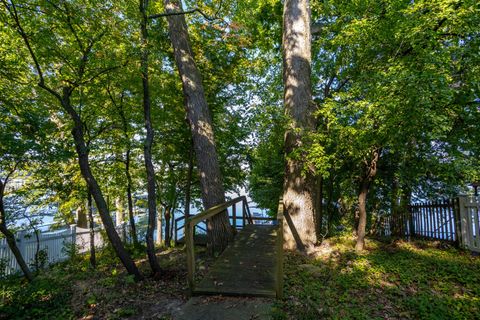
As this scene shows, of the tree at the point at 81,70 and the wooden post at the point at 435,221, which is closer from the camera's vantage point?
the tree at the point at 81,70

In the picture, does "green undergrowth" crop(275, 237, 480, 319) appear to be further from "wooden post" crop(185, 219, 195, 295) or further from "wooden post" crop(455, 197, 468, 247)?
"wooden post" crop(185, 219, 195, 295)

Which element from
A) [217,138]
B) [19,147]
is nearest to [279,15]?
[217,138]

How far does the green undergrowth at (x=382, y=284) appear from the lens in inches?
125

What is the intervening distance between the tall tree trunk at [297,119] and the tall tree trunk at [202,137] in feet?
5.24

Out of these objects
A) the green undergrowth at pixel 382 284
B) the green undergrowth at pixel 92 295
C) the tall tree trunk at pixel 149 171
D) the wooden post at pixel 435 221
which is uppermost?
the tall tree trunk at pixel 149 171

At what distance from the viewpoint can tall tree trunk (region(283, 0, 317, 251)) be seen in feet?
18.9

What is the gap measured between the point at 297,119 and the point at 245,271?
355cm

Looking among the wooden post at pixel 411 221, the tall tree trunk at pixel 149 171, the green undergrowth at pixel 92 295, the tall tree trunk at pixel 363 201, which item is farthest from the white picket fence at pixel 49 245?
the wooden post at pixel 411 221

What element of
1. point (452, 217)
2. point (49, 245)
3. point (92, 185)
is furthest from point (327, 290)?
point (49, 245)

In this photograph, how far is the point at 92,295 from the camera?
441 cm

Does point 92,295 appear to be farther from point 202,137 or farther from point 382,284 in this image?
point 382,284

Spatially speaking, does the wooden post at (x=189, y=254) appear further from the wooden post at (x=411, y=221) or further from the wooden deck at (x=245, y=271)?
the wooden post at (x=411, y=221)

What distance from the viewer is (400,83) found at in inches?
158

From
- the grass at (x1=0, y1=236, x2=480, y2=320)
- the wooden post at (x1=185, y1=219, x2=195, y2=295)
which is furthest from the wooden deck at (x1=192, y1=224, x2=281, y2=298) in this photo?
the grass at (x1=0, y1=236, x2=480, y2=320)
